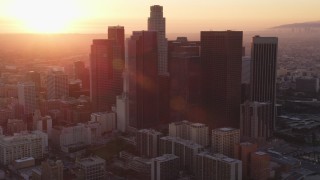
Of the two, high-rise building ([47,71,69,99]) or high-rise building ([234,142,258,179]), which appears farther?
high-rise building ([47,71,69,99])

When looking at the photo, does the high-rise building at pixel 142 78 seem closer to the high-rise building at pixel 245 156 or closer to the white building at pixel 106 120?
the white building at pixel 106 120

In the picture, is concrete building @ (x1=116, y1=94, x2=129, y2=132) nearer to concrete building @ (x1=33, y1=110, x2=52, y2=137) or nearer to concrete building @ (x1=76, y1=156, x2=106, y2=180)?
concrete building @ (x1=33, y1=110, x2=52, y2=137)

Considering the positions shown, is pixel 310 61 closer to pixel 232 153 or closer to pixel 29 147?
pixel 232 153

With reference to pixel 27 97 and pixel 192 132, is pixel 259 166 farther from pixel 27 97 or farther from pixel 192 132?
pixel 27 97

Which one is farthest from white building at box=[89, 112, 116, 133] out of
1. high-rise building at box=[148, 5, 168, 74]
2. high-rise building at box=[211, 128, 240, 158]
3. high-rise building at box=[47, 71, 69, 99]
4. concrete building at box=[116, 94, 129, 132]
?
high-rise building at box=[211, 128, 240, 158]

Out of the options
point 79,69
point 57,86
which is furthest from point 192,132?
point 79,69

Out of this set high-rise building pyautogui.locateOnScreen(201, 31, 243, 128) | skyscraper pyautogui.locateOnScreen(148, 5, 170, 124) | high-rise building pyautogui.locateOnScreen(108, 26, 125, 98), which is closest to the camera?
high-rise building pyautogui.locateOnScreen(201, 31, 243, 128)
